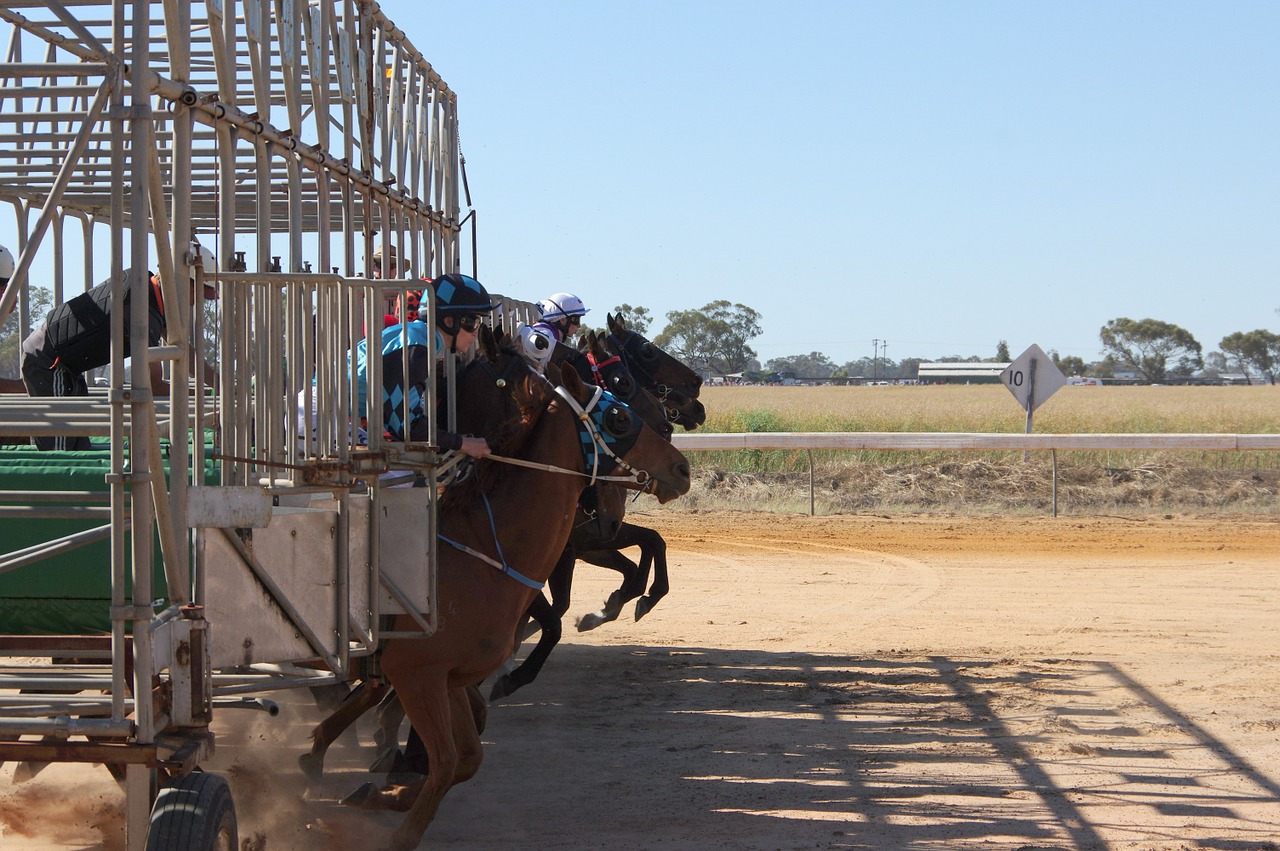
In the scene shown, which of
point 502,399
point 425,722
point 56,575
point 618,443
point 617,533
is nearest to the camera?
point 56,575

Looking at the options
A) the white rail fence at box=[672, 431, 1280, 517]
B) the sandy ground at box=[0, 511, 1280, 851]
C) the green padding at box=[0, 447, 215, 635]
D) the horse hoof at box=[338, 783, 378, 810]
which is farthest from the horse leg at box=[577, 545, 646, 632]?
the white rail fence at box=[672, 431, 1280, 517]

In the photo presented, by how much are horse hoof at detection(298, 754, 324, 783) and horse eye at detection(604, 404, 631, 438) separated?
7.57ft

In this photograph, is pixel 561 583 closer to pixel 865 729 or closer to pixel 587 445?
pixel 865 729

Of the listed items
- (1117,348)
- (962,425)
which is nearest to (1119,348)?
(1117,348)

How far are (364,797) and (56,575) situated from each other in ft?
5.65

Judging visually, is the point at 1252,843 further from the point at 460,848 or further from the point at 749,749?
the point at 460,848

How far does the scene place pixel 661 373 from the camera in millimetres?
10984

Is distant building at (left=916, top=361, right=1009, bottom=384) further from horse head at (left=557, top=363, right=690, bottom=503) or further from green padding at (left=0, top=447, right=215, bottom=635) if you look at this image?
green padding at (left=0, top=447, right=215, bottom=635)

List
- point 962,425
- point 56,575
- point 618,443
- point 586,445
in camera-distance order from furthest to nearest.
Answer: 1. point 962,425
2. point 618,443
3. point 586,445
4. point 56,575

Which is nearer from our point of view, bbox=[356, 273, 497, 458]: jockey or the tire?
the tire

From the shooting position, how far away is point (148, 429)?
425 centimetres

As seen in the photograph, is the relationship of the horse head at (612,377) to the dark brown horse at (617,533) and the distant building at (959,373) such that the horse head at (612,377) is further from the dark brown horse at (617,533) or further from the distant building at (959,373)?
the distant building at (959,373)

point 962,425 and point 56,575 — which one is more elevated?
point 962,425

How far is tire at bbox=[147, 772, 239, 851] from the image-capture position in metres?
4.21
